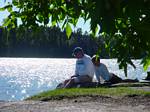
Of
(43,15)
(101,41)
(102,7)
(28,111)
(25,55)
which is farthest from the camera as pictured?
(25,55)

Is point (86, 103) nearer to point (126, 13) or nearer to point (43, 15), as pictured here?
point (43, 15)

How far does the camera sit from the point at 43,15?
4.76 m

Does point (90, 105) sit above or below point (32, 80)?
above

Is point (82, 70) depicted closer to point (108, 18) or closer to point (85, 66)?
point (85, 66)

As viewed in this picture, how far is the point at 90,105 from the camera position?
428 inches

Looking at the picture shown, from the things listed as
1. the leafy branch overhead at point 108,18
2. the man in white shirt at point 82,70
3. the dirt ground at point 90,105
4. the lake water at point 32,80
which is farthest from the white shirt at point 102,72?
the leafy branch overhead at point 108,18

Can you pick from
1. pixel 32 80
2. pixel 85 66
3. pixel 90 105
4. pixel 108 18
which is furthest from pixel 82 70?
pixel 32 80

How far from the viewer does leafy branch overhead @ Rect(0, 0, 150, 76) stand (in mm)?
2871

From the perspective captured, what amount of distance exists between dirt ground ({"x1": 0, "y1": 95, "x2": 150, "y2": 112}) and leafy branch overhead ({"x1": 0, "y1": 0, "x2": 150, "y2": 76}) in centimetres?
515

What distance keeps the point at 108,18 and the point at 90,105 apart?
26.6 ft

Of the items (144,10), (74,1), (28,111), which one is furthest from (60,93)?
(144,10)

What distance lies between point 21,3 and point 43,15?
0.39 meters

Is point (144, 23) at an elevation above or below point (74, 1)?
below

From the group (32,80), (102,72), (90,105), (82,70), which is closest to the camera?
(90,105)
